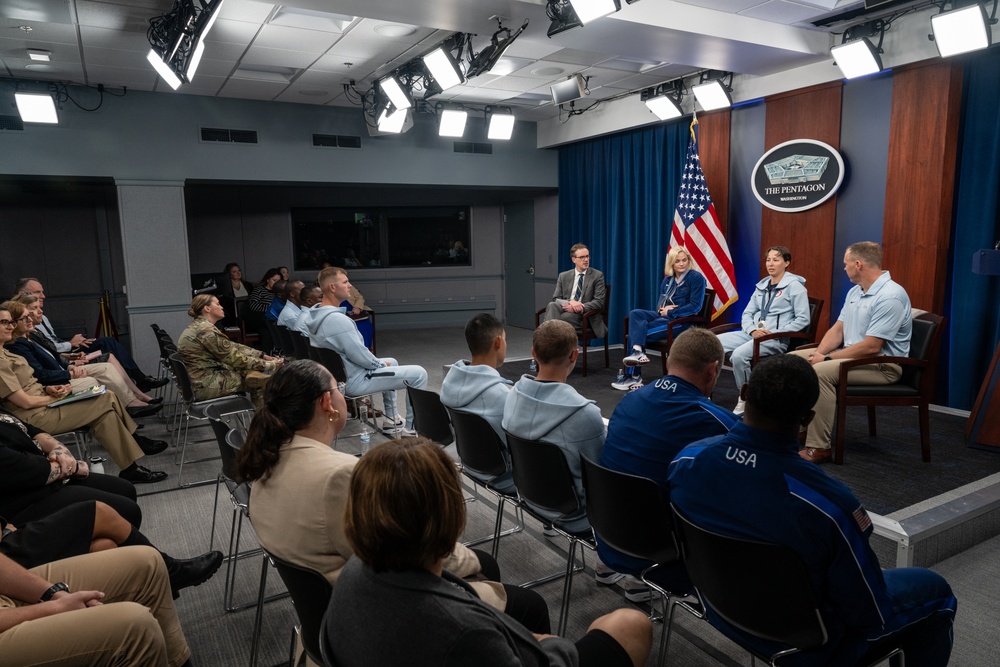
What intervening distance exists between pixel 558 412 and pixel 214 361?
3.20 meters

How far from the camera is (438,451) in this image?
1276 mm

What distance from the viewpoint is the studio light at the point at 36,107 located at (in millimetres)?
6141

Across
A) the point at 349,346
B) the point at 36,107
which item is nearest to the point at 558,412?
the point at 349,346

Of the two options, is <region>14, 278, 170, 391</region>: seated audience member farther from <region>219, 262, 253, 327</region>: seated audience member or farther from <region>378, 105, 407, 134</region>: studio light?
<region>378, 105, 407, 134</region>: studio light

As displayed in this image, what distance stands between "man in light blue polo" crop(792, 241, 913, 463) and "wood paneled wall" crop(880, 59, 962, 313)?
1269 mm

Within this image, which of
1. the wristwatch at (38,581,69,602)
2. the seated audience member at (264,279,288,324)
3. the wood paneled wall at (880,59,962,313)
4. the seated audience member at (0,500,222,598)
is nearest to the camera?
the wristwatch at (38,581,69,602)

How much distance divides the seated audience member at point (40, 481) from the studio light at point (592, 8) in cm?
358

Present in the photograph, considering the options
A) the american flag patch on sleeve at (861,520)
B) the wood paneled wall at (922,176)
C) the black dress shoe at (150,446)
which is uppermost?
the wood paneled wall at (922,176)

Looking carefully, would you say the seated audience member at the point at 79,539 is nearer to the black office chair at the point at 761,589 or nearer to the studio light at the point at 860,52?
the black office chair at the point at 761,589

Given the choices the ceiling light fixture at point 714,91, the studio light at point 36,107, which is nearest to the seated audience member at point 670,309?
the ceiling light fixture at point 714,91

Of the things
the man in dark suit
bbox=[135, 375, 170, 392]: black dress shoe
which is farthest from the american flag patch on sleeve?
bbox=[135, 375, 170, 392]: black dress shoe

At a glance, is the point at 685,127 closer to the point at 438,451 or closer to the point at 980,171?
the point at 980,171

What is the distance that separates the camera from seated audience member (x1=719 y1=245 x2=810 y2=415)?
5.18 m

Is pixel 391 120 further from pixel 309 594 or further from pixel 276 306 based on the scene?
pixel 309 594
